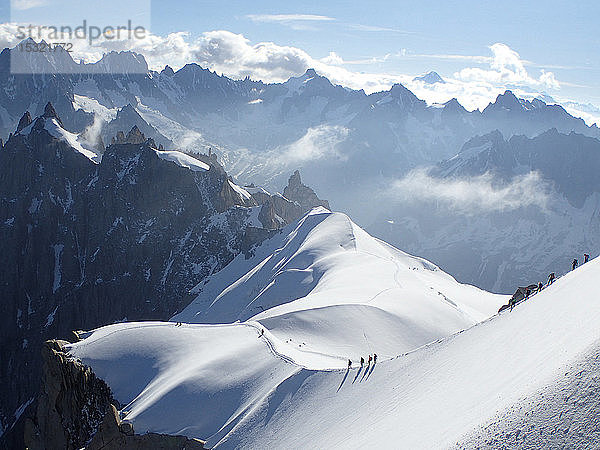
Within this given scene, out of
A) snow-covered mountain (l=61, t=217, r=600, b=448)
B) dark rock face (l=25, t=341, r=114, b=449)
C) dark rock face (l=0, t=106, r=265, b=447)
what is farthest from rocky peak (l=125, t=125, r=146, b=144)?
dark rock face (l=25, t=341, r=114, b=449)

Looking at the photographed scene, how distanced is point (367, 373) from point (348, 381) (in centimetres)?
156

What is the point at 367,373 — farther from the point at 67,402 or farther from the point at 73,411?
the point at 67,402

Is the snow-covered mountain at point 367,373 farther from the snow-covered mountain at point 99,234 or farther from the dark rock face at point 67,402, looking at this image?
the snow-covered mountain at point 99,234

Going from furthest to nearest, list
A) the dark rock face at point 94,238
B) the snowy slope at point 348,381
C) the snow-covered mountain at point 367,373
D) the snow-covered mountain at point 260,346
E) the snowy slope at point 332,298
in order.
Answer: the dark rock face at point 94,238 < the snowy slope at point 332,298 < the snow-covered mountain at point 260,346 < the snowy slope at point 348,381 < the snow-covered mountain at point 367,373

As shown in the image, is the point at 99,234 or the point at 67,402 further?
the point at 99,234

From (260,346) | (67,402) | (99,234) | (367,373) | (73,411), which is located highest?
(367,373)

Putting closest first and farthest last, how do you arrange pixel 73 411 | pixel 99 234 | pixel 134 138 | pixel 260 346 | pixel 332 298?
pixel 260 346, pixel 73 411, pixel 332 298, pixel 99 234, pixel 134 138

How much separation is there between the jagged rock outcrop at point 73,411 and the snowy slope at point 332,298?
53.7ft

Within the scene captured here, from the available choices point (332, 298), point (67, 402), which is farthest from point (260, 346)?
point (67, 402)

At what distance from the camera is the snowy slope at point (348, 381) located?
20641 mm

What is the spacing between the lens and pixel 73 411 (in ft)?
166

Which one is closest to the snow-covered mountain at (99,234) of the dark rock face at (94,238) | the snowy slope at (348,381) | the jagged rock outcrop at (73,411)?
the dark rock face at (94,238)

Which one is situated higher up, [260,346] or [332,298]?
[260,346]

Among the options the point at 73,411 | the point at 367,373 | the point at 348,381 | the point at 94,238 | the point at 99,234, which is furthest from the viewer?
the point at 99,234
